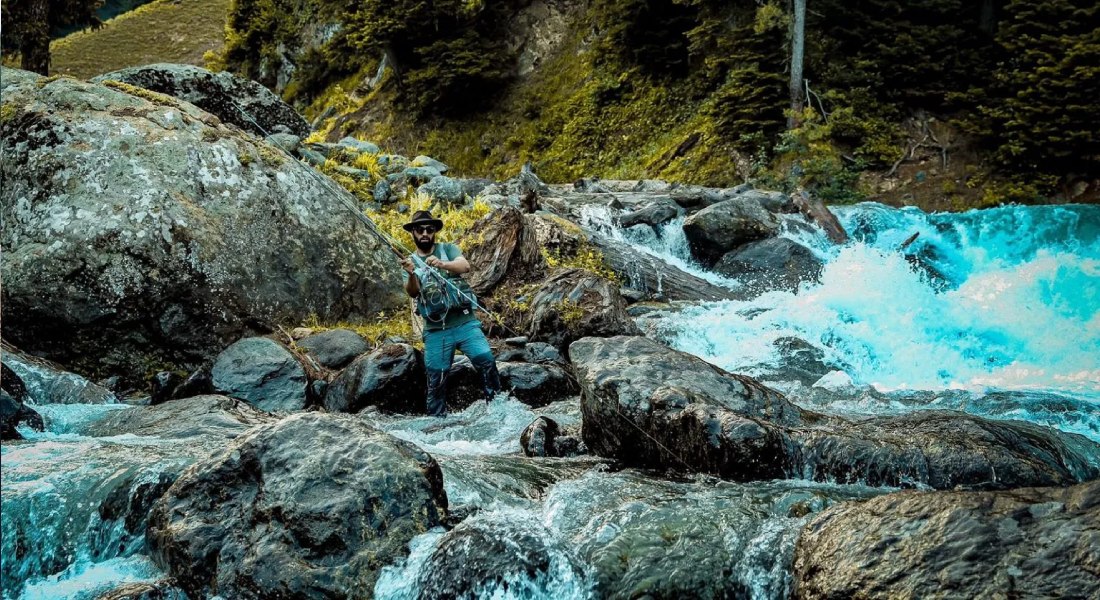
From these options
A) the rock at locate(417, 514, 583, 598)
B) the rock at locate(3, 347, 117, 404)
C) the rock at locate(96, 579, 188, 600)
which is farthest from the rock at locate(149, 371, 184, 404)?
the rock at locate(417, 514, 583, 598)

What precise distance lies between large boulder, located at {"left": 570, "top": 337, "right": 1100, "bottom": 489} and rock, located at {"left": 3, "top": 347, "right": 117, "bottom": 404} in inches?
196

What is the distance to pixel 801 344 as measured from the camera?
1124cm

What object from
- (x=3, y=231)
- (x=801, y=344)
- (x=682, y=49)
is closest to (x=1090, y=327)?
(x=801, y=344)

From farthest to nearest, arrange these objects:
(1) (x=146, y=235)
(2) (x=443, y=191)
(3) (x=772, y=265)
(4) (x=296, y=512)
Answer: (2) (x=443, y=191) < (3) (x=772, y=265) < (1) (x=146, y=235) < (4) (x=296, y=512)

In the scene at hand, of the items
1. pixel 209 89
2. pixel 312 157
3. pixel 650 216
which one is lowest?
pixel 650 216

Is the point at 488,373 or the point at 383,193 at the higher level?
the point at 383,193

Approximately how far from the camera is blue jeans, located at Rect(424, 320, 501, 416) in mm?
8141

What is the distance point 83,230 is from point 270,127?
7.57 m

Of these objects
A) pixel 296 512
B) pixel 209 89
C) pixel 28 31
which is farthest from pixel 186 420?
pixel 28 31

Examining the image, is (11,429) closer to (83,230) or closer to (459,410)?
(83,230)

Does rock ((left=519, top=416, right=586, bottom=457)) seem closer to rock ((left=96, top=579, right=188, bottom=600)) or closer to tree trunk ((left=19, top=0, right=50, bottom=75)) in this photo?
rock ((left=96, top=579, right=188, bottom=600))

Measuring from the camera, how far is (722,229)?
15.3m

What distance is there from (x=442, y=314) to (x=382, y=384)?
106cm

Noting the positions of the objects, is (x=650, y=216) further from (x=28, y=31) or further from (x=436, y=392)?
(x=28, y=31)
